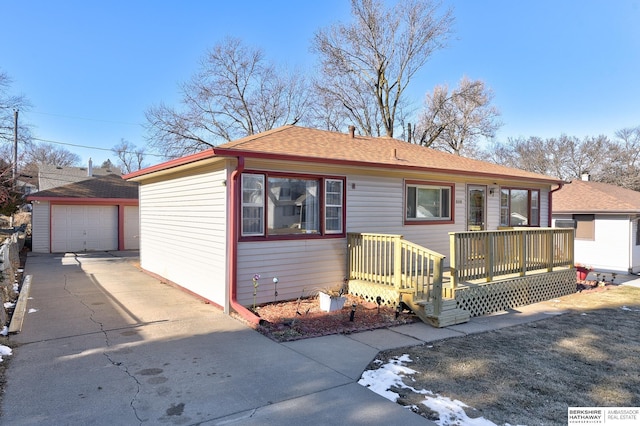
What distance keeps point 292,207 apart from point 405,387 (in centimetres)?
426

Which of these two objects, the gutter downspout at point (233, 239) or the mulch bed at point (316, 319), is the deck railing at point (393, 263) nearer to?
the mulch bed at point (316, 319)

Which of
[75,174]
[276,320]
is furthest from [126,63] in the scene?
[276,320]

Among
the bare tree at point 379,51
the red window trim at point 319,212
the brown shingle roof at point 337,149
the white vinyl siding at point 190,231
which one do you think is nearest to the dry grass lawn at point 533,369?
the red window trim at point 319,212

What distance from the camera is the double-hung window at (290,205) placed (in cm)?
703

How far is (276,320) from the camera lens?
6316mm

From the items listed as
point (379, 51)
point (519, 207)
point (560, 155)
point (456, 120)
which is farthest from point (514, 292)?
point (560, 155)

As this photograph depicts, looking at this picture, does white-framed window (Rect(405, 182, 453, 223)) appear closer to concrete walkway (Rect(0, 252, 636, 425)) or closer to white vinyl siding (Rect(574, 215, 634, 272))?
concrete walkway (Rect(0, 252, 636, 425))

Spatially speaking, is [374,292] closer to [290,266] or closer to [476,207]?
[290,266]

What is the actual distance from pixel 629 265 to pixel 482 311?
10.9 meters

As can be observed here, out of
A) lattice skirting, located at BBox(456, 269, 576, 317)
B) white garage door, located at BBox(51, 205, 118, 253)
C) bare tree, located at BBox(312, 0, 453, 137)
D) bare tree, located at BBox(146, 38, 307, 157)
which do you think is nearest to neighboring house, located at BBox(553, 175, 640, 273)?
lattice skirting, located at BBox(456, 269, 576, 317)

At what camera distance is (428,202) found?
973 cm

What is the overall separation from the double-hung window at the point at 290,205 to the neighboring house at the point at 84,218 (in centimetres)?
1304

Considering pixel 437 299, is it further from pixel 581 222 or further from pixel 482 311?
pixel 581 222

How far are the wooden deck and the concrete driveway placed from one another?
1.87 metres
